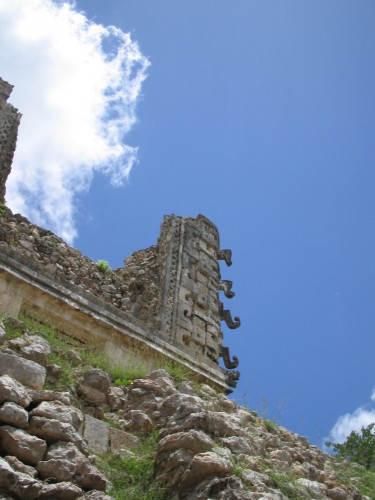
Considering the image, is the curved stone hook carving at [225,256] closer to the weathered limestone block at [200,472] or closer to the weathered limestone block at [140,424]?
the weathered limestone block at [140,424]

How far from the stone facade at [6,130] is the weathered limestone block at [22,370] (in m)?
8.13

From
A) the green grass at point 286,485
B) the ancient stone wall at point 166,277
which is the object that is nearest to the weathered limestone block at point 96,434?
the green grass at point 286,485

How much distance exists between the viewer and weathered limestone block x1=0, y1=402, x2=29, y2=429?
11.3ft

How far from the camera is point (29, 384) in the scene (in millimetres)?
4027

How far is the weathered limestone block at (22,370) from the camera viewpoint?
13.0 ft

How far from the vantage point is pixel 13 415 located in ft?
11.3

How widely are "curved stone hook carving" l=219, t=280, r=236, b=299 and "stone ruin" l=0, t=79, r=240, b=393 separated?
0.07ft

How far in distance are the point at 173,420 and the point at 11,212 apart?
25.5ft

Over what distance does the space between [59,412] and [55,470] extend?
1.65ft

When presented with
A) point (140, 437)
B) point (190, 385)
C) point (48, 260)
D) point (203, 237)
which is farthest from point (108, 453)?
point (203, 237)

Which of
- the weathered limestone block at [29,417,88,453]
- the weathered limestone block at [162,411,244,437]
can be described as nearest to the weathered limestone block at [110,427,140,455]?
the weathered limestone block at [162,411,244,437]

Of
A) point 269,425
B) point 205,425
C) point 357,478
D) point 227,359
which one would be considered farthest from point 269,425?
point 227,359

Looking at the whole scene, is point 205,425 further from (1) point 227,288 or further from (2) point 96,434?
(1) point 227,288

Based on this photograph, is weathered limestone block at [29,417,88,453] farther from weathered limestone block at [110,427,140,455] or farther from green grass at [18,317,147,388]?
green grass at [18,317,147,388]
